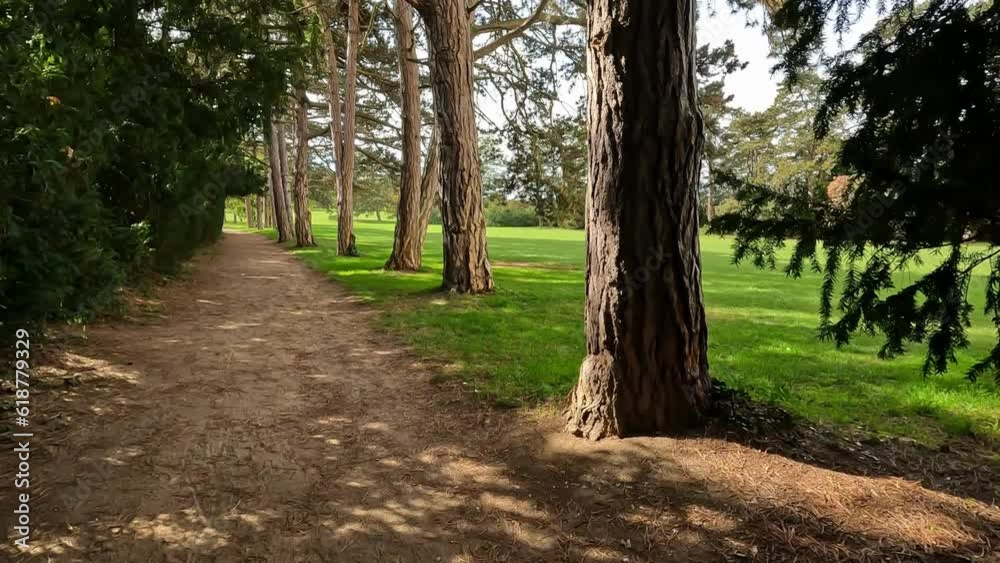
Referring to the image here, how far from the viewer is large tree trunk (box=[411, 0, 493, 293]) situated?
28.7 ft

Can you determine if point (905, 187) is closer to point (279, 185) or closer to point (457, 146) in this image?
point (457, 146)

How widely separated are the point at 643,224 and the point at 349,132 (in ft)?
49.3

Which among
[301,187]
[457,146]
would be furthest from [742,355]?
[301,187]

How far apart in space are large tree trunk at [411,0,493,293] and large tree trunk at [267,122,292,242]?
15594 millimetres

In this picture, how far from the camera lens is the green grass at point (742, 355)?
4.30m

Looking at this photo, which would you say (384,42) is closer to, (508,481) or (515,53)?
(515,53)

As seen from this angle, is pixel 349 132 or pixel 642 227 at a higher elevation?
pixel 349 132

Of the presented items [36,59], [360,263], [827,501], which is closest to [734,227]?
[827,501]

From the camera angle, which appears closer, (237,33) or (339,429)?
(339,429)

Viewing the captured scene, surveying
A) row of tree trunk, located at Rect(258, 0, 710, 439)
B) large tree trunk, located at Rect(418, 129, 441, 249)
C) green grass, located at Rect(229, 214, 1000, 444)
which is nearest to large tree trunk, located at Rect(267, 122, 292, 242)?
large tree trunk, located at Rect(418, 129, 441, 249)

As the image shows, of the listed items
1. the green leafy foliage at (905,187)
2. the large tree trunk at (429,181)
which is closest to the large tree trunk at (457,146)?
the large tree trunk at (429,181)

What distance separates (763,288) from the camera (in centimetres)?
1327

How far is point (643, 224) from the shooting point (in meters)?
3.25

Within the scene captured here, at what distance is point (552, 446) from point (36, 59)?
462 cm
